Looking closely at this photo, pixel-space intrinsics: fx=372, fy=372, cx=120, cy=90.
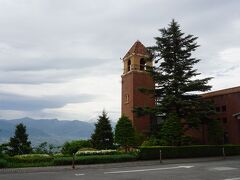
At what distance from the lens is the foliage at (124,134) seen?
34688 mm

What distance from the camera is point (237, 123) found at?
4119 centimetres

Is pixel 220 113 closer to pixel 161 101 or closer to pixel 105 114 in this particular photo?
pixel 161 101

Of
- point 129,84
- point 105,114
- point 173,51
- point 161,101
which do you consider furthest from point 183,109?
point 129,84

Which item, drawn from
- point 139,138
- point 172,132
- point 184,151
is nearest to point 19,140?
point 139,138

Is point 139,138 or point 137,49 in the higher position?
point 137,49

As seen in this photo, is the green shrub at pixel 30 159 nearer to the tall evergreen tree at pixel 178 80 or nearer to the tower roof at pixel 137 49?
the tall evergreen tree at pixel 178 80

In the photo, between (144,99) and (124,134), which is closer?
(124,134)

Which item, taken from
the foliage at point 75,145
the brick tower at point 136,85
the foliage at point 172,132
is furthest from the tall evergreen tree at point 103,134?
the foliage at point 172,132

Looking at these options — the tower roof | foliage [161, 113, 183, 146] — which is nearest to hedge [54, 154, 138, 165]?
foliage [161, 113, 183, 146]

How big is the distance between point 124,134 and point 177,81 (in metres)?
7.28

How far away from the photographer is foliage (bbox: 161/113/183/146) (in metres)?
32.3

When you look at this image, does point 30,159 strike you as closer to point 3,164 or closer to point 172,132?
point 3,164

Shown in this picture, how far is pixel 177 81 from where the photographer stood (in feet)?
118

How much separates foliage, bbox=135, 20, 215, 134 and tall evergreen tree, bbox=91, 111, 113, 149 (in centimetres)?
358
